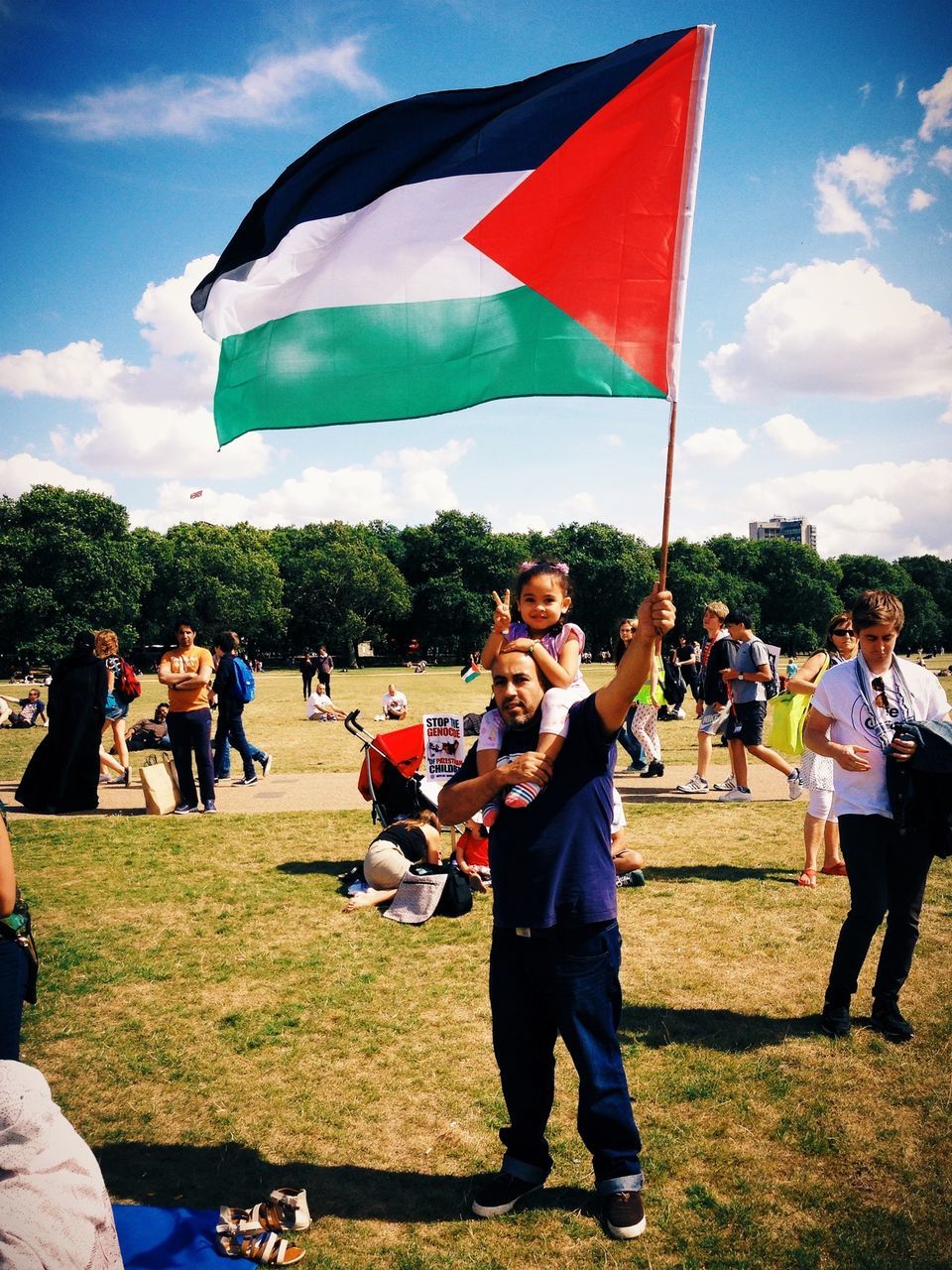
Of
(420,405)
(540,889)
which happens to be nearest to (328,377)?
(420,405)

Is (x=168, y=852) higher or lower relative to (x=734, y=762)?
lower

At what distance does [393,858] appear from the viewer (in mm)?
6961

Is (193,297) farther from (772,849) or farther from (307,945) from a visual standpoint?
(772,849)

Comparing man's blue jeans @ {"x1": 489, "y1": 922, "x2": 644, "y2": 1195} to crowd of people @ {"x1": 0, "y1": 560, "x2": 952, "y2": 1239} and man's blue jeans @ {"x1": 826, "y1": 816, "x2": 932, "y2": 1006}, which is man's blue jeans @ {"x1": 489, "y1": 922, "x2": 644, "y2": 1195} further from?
man's blue jeans @ {"x1": 826, "y1": 816, "x2": 932, "y2": 1006}

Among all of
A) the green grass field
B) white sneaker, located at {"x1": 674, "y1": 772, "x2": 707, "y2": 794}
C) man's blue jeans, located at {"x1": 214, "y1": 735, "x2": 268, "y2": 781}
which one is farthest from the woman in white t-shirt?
man's blue jeans, located at {"x1": 214, "y1": 735, "x2": 268, "y2": 781}

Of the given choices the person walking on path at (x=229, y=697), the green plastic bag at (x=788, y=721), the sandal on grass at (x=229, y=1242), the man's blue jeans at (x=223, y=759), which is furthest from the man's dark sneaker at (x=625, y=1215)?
the man's blue jeans at (x=223, y=759)

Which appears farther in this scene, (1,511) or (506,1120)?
(1,511)

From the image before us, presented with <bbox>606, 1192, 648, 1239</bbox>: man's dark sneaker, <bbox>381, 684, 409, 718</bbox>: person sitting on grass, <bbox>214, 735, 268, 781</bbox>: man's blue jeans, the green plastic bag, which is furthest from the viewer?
<bbox>381, 684, 409, 718</bbox>: person sitting on grass

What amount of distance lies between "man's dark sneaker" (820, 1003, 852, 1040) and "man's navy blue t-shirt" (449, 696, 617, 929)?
2.31 metres

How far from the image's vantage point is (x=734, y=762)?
10.8 metres

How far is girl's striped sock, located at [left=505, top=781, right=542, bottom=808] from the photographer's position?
292 centimetres

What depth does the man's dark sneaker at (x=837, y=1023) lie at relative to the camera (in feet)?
14.9

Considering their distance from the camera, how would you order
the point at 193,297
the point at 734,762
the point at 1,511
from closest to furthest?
A: the point at 193,297 → the point at 734,762 → the point at 1,511

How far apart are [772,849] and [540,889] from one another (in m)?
6.17
